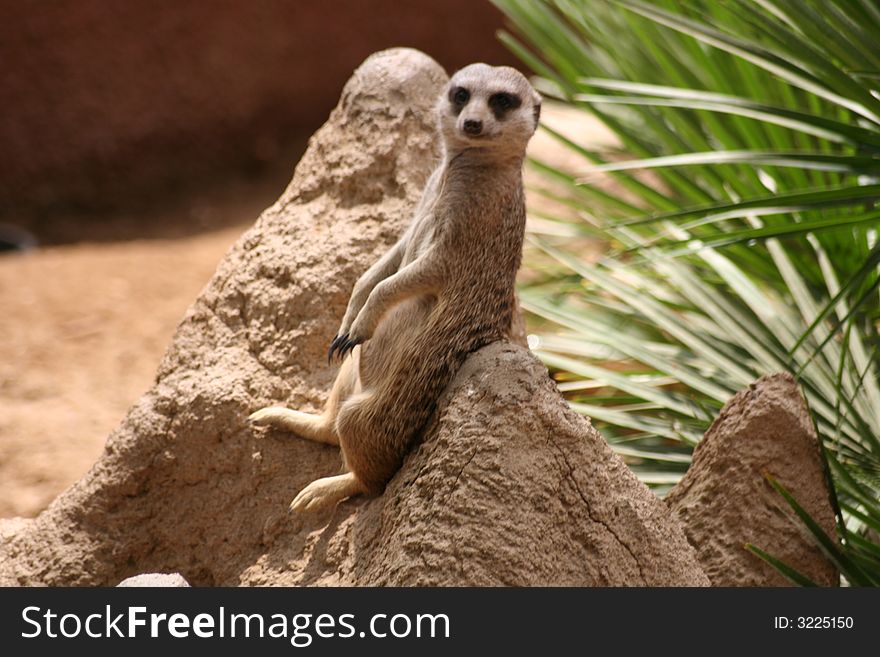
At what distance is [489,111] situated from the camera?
82.7 inches

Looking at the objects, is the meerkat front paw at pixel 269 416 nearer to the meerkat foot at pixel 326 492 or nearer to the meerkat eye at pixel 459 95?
the meerkat foot at pixel 326 492

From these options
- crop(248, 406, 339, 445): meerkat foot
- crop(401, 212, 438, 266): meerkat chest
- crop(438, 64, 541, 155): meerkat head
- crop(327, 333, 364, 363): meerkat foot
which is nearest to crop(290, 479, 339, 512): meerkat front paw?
crop(248, 406, 339, 445): meerkat foot

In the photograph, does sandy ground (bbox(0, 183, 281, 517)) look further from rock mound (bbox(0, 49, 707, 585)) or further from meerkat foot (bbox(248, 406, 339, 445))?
meerkat foot (bbox(248, 406, 339, 445))

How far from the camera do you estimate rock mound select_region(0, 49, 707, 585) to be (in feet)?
6.39

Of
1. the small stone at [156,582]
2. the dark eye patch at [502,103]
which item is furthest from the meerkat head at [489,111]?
the small stone at [156,582]

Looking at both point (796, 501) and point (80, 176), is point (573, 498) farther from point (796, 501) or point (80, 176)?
point (80, 176)

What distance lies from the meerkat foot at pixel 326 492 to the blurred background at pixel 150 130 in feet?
10.6

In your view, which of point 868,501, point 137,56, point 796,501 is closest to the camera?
point 796,501

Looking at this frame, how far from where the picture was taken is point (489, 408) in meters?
1.95

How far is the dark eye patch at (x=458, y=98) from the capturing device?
213 centimetres
